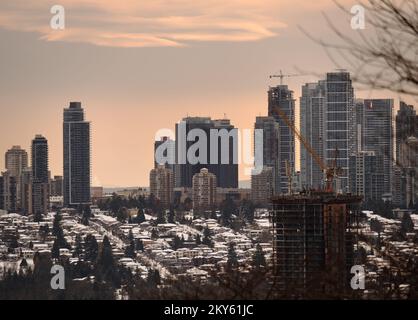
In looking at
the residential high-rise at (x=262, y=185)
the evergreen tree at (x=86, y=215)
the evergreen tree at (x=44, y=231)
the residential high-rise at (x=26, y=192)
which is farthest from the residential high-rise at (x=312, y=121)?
the residential high-rise at (x=26, y=192)

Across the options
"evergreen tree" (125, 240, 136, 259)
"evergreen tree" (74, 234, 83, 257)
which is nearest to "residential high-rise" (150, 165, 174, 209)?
"evergreen tree" (74, 234, 83, 257)

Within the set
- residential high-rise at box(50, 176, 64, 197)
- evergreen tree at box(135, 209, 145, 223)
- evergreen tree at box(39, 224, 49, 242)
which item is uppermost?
residential high-rise at box(50, 176, 64, 197)

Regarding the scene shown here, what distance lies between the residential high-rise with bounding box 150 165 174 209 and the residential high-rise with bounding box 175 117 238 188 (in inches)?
18.9

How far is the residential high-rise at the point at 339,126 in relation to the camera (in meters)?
43.2

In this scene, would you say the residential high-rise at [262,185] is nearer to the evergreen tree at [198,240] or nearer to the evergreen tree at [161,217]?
the evergreen tree at [198,240]

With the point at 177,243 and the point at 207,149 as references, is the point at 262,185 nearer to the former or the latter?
the point at 207,149

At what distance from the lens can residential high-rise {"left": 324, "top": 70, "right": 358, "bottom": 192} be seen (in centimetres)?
4325

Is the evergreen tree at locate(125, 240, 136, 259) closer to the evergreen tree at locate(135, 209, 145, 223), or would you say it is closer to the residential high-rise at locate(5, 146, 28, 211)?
the evergreen tree at locate(135, 209, 145, 223)

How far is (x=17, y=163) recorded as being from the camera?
2154 inches

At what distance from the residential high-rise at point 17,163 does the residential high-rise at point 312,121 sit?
34.2 feet

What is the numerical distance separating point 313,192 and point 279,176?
2164cm

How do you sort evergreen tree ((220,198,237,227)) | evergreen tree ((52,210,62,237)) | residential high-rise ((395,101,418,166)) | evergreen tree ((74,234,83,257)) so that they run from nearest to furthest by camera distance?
residential high-rise ((395,101,418,166))
evergreen tree ((74,234,83,257))
evergreen tree ((52,210,62,237))
evergreen tree ((220,198,237,227))

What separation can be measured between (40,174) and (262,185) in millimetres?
8388

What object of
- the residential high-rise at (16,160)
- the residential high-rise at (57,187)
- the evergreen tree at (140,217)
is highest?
the residential high-rise at (16,160)
